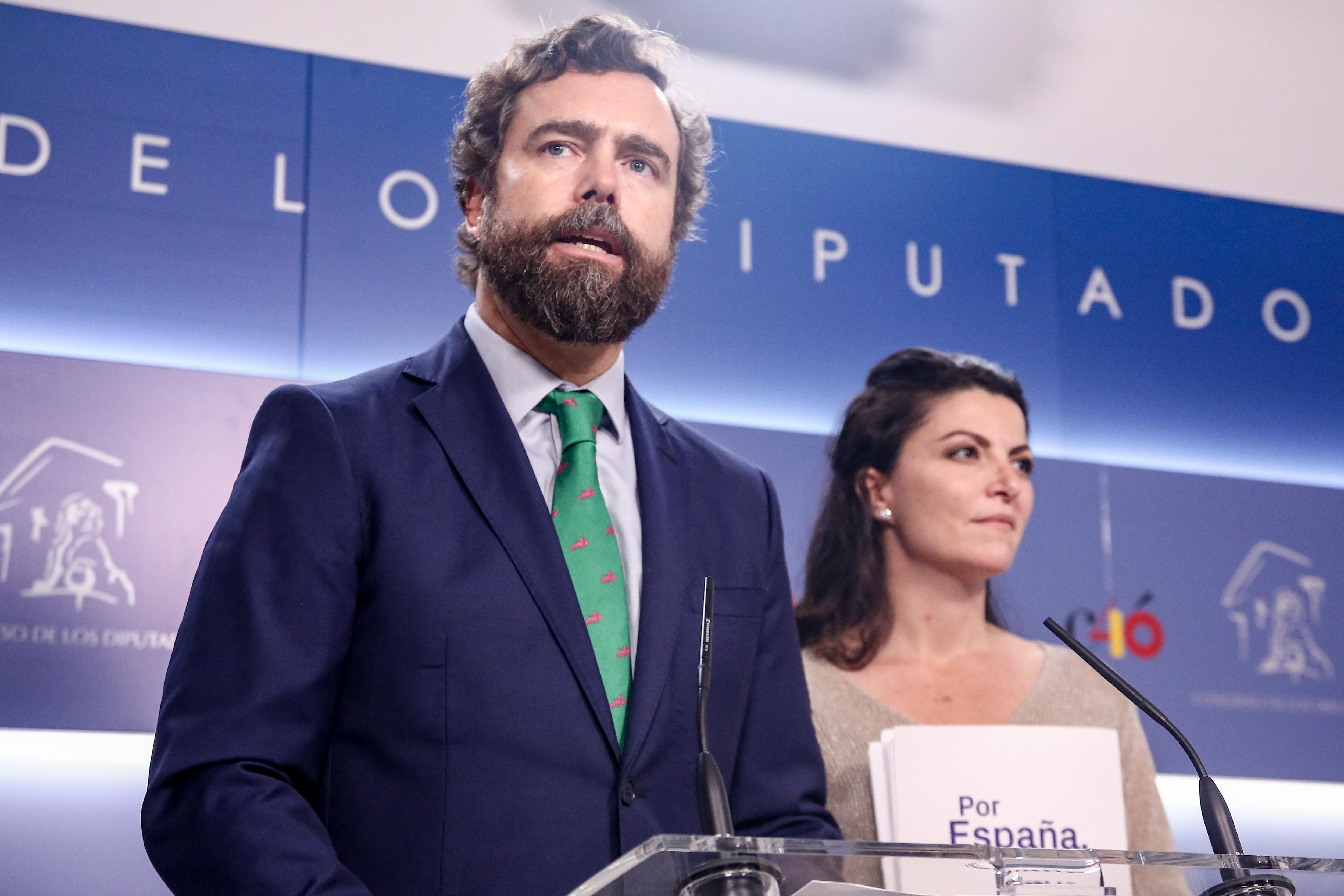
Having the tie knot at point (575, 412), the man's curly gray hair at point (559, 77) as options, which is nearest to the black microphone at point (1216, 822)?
the tie knot at point (575, 412)

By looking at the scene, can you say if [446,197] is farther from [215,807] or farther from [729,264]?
[215,807]

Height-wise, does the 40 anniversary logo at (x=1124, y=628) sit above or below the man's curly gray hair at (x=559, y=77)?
below

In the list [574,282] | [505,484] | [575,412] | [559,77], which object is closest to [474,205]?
[559,77]

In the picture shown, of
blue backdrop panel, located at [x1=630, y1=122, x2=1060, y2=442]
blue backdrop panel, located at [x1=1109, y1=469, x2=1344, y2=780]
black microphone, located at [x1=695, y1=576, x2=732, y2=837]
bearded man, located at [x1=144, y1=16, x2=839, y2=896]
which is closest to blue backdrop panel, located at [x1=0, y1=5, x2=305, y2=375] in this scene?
blue backdrop panel, located at [x1=630, y1=122, x2=1060, y2=442]

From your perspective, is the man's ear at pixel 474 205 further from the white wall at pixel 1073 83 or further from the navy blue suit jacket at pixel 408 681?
the white wall at pixel 1073 83

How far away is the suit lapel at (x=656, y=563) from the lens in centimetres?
177

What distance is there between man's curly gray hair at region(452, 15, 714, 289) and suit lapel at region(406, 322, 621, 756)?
29cm

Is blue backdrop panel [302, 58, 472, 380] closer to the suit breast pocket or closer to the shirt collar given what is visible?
the shirt collar

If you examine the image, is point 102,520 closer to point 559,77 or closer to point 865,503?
point 559,77

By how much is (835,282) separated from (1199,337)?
39.4 inches

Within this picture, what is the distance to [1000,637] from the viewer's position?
306 centimetres

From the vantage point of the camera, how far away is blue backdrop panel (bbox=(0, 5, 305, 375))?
277cm

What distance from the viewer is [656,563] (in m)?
1.91

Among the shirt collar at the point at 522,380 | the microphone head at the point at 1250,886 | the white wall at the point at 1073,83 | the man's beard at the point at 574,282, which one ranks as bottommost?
the microphone head at the point at 1250,886
